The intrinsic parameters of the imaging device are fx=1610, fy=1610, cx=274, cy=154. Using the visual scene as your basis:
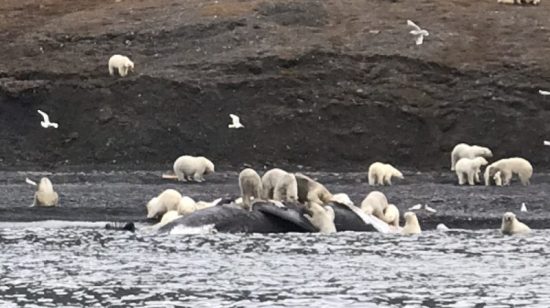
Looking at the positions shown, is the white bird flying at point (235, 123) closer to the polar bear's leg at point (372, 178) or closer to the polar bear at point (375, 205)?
the polar bear's leg at point (372, 178)

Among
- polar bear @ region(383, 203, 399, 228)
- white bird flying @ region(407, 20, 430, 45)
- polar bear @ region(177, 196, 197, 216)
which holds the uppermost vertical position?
white bird flying @ region(407, 20, 430, 45)

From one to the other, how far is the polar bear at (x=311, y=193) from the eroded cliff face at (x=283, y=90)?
33.6 ft

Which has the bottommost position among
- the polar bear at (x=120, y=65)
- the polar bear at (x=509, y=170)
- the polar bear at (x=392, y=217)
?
the polar bear at (x=392, y=217)

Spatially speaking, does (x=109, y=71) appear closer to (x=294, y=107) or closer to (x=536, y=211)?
(x=294, y=107)

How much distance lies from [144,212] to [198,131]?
31.1 feet

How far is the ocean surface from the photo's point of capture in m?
16.5

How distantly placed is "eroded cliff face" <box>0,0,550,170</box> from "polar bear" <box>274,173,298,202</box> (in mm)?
10238

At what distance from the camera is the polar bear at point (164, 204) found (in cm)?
2458

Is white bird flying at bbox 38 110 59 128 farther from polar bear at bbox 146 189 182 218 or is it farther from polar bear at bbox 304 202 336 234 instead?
polar bear at bbox 304 202 336 234

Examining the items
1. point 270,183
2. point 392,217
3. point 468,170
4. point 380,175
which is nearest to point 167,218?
point 270,183

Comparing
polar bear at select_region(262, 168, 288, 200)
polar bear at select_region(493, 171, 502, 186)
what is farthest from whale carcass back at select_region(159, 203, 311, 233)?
polar bear at select_region(493, 171, 502, 186)

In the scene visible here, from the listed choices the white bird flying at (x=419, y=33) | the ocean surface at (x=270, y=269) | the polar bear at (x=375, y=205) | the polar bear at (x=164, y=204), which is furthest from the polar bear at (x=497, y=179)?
the white bird flying at (x=419, y=33)

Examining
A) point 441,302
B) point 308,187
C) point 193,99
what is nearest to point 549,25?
point 193,99

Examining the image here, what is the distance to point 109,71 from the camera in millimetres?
37125
